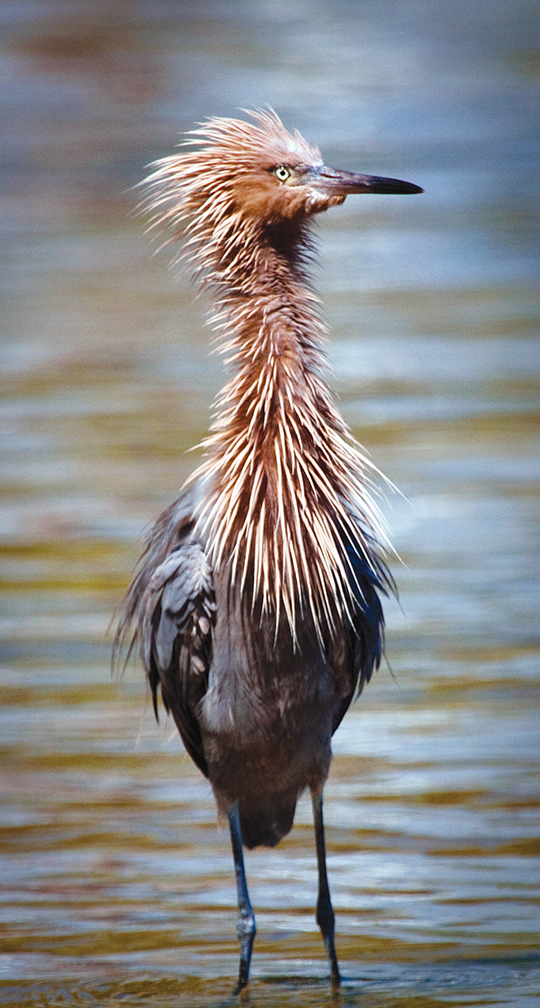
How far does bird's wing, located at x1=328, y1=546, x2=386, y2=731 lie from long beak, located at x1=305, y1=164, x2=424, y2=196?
818 millimetres

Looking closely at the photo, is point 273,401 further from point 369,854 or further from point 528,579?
point 528,579

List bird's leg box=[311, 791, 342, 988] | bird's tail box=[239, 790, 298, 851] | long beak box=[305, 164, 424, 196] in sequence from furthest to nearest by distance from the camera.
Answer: bird's tail box=[239, 790, 298, 851] < bird's leg box=[311, 791, 342, 988] < long beak box=[305, 164, 424, 196]

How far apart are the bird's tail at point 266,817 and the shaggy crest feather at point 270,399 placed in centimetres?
49

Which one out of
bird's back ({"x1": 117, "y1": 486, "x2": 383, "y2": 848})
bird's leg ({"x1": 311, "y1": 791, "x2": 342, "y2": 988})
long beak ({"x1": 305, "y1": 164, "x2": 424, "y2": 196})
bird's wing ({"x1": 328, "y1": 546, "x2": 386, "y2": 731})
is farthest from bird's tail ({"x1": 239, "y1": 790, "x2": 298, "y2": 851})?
long beak ({"x1": 305, "y1": 164, "x2": 424, "y2": 196})

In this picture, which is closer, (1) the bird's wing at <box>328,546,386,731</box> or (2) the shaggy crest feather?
(2) the shaggy crest feather

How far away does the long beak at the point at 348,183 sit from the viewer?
305 centimetres

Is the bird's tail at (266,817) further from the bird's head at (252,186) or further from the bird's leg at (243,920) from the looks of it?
the bird's head at (252,186)

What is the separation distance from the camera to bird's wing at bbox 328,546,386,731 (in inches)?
128

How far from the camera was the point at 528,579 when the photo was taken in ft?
19.5

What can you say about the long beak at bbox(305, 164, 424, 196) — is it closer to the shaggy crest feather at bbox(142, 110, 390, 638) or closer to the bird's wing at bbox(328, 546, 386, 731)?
the shaggy crest feather at bbox(142, 110, 390, 638)

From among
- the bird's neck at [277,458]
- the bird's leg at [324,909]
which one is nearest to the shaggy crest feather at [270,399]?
the bird's neck at [277,458]

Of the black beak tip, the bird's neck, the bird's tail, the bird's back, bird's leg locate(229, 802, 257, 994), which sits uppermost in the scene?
the black beak tip

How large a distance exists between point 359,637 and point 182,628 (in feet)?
1.40

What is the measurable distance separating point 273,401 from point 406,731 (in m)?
1.94
